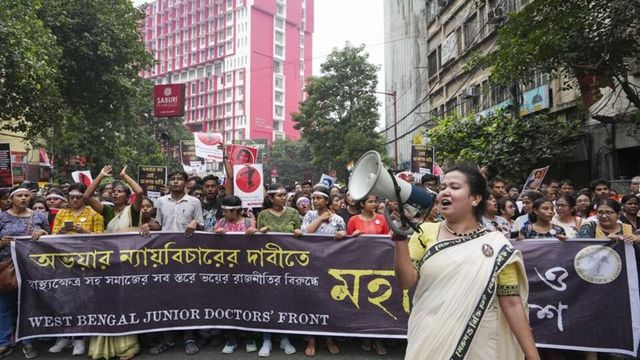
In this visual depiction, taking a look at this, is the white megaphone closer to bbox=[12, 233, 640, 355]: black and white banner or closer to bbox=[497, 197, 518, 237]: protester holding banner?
bbox=[12, 233, 640, 355]: black and white banner

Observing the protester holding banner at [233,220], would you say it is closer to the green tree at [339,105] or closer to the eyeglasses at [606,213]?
the eyeglasses at [606,213]

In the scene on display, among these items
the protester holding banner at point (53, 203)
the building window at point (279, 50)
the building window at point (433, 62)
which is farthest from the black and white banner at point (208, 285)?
the building window at point (279, 50)

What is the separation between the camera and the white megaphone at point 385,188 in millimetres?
1988

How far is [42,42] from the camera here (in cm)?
1234

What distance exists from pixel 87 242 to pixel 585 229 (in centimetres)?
506

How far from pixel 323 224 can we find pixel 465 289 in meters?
3.48

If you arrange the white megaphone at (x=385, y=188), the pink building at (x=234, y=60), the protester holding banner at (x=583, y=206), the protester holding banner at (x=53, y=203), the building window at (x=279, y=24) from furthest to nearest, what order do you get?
the building window at (x=279, y=24)
the pink building at (x=234, y=60)
the protester holding banner at (x=53, y=203)
the protester holding banner at (x=583, y=206)
the white megaphone at (x=385, y=188)

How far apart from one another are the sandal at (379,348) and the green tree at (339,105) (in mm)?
28930

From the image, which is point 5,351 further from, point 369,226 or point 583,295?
point 583,295

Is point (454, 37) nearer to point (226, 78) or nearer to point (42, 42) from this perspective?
point (42, 42)

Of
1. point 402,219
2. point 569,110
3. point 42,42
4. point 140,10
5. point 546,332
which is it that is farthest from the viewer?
point 140,10

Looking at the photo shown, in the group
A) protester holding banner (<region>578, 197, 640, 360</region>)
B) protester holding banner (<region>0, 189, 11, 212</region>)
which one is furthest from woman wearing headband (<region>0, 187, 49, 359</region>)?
protester holding banner (<region>578, 197, 640, 360</region>)

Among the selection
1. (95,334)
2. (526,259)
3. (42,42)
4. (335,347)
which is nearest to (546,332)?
(526,259)

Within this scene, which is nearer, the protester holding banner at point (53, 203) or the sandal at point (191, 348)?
the sandal at point (191, 348)
